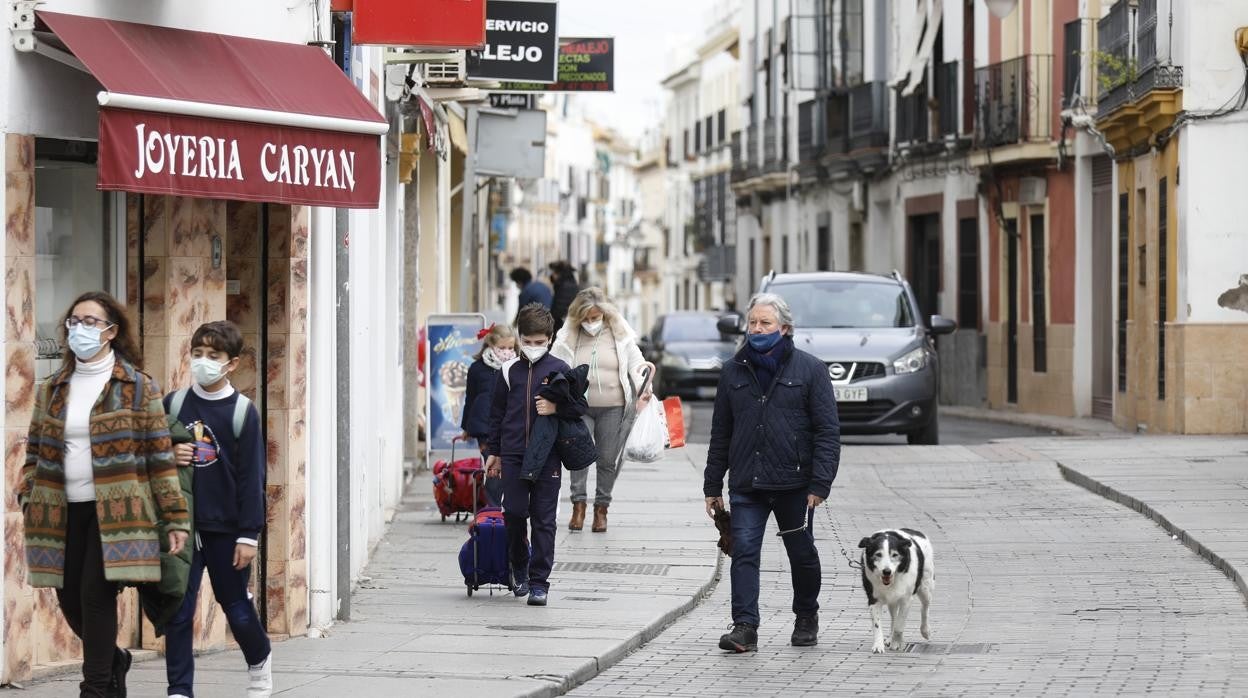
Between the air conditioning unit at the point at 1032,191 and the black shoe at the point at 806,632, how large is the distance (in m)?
23.0

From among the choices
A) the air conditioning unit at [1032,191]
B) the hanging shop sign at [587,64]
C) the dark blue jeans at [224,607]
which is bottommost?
the dark blue jeans at [224,607]

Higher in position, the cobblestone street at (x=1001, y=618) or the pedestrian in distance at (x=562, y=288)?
the pedestrian in distance at (x=562, y=288)

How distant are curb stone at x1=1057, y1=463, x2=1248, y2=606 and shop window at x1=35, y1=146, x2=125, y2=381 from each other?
6.56m

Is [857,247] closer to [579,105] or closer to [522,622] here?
[522,622]

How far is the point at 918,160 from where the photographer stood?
38.6 m

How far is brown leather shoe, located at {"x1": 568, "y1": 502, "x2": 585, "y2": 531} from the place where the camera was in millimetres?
15656

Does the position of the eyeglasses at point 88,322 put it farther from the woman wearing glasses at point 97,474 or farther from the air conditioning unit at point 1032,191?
the air conditioning unit at point 1032,191

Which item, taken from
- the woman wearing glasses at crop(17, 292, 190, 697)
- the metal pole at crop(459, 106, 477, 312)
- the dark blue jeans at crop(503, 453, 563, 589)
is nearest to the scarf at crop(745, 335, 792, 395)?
the dark blue jeans at crop(503, 453, 563, 589)

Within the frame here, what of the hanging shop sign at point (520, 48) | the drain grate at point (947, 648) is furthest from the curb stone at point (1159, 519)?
the hanging shop sign at point (520, 48)

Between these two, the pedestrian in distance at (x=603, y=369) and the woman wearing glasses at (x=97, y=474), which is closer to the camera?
the woman wearing glasses at (x=97, y=474)

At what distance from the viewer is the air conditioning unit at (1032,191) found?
32.8 meters

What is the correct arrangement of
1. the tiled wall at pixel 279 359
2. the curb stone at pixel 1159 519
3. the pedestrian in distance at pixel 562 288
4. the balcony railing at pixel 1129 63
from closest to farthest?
the tiled wall at pixel 279 359 → the curb stone at pixel 1159 519 → the balcony railing at pixel 1129 63 → the pedestrian in distance at pixel 562 288

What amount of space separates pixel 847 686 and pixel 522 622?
2434mm

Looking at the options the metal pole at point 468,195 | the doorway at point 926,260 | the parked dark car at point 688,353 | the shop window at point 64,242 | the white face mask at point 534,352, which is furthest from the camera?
the doorway at point 926,260
